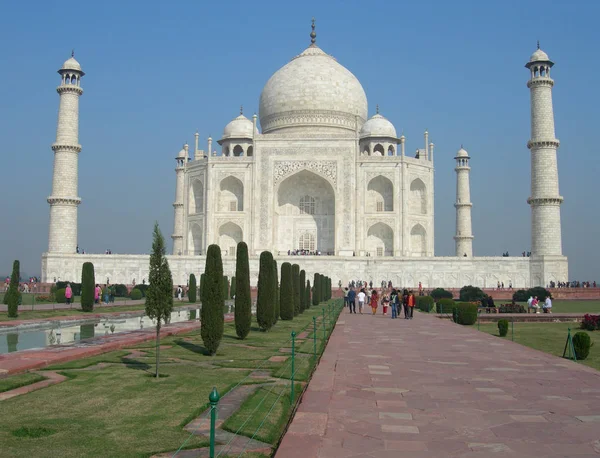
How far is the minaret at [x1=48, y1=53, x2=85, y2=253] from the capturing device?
28.5 m

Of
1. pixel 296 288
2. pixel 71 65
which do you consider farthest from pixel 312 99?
pixel 296 288

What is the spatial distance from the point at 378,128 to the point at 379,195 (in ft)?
14.2

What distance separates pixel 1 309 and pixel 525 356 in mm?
12412

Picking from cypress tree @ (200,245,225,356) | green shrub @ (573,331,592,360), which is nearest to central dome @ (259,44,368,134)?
green shrub @ (573,331,592,360)

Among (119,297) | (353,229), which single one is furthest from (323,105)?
(119,297)

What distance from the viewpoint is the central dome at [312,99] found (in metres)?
34.5

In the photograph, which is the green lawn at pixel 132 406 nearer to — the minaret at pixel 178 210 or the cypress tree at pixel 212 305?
the cypress tree at pixel 212 305

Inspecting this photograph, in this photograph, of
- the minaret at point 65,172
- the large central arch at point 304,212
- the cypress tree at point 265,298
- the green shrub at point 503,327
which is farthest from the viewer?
the large central arch at point 304,212

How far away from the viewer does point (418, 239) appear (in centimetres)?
3269

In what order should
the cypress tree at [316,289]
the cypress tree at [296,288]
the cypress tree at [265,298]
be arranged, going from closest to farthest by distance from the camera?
1. the cypress tree at [265,298]
2. the cypress tree at [296,288]
3. the cypress tree at [316,289]

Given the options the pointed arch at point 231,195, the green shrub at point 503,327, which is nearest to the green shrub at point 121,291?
the pointed arch at point 231,195

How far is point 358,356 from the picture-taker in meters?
8.05

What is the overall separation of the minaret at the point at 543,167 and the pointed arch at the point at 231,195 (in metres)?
14.1

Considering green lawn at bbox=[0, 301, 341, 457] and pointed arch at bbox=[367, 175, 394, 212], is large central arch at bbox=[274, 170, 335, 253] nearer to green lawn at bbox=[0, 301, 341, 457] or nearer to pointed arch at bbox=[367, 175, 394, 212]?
pointed arch at bbox=[367, 175, 394, 212]
